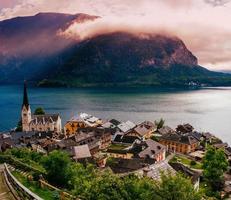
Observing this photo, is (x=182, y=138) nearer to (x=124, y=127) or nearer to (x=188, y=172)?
(x=124, y=127)

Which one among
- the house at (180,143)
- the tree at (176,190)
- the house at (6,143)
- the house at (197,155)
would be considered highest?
the tree at (176,190)

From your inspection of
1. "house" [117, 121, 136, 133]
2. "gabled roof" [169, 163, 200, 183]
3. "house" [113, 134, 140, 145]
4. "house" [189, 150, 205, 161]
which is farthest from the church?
"gabled roof" [169, 163, 200, 183]

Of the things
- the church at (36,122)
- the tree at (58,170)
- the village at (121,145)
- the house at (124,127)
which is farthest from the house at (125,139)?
the tree at (58,170)

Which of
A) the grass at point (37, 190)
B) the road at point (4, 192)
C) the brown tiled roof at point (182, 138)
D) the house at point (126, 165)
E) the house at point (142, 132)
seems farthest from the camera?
the house at point (142, 132)

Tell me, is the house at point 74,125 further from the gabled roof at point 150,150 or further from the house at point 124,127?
the gabled roof at point 150,150

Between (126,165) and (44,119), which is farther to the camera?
(44,119)

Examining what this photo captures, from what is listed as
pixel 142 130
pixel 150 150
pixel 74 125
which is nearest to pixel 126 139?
pixel 142 130

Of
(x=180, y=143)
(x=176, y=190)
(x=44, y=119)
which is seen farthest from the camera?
(x=44, y=119)

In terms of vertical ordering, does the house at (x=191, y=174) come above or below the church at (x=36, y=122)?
below

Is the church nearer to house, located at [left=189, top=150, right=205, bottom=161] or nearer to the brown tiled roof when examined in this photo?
the brown tiled roof
